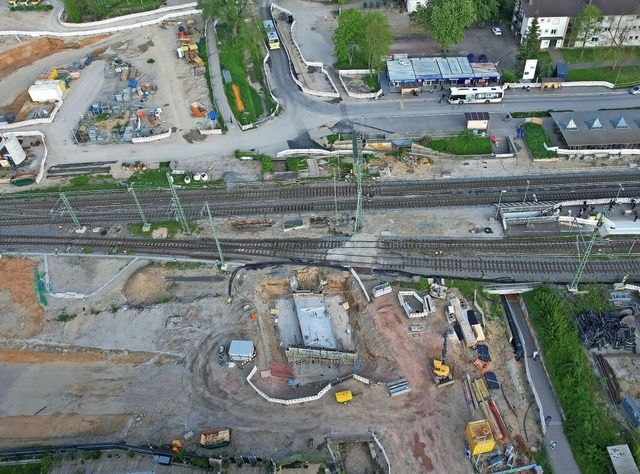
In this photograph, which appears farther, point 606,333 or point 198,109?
point 198,109

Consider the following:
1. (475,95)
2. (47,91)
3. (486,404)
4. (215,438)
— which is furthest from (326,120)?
(215,438)

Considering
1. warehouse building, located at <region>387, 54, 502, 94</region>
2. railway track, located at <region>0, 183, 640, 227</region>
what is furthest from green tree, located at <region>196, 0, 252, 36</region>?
railway track, located at <region>0, 183, 640, 227</region>

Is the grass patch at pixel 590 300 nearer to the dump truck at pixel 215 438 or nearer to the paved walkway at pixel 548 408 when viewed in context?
the paved walkway at pixel 548 408

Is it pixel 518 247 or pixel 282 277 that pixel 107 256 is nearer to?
pixel 282 277

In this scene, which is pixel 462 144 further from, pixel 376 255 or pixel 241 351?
pixel 241 351

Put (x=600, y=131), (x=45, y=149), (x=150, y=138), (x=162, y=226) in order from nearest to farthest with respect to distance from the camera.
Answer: (x=162, y=226) < (x=600, y=131) < (x=45, y=149) < (x=150, y=138)

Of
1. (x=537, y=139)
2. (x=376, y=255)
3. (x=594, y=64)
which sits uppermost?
(x=594, y=64)

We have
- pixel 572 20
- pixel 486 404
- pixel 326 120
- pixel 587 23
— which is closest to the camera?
pixel 486 404

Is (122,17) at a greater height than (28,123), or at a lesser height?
greater
